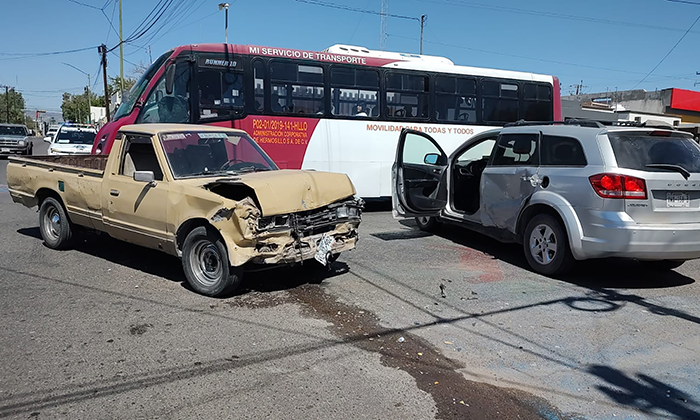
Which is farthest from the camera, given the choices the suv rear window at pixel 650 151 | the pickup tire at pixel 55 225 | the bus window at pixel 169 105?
the bus window at pixel 169 105

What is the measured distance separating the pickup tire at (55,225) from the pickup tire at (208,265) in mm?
2744

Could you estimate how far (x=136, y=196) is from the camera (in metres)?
6.41

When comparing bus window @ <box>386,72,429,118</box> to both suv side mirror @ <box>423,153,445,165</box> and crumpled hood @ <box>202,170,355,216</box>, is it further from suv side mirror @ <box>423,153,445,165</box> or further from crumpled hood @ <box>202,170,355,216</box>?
crumpled hood @ <box>202,170,355,216</box>

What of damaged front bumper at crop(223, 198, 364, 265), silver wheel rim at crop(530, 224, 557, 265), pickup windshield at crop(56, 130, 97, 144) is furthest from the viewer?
pickup windshield at crop(56, 130, 97, 144)

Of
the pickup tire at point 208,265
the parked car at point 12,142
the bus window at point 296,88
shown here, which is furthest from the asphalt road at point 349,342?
the parked car at point 12,142

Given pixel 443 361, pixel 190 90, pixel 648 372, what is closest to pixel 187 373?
pixel 443 361

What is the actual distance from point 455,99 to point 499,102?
140 cm

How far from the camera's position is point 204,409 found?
3488 millimetres

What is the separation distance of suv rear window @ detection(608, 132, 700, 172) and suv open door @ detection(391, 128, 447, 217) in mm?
2840

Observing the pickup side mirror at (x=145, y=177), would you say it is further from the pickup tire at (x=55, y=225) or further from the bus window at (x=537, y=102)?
the bus window at (x=537, y=102)

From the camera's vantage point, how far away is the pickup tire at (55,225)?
25.1ft

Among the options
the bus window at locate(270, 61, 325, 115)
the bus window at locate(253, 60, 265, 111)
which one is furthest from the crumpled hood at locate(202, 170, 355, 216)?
the bus window at locate(270, 61, 325, 115)

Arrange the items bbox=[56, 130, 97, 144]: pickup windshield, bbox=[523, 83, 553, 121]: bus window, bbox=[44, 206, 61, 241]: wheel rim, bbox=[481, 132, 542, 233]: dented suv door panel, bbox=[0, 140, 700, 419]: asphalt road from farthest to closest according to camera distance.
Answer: bbox=[56, 130, 97, 144]: pickup windshield
bbox=[523, 83, 553, 121]: bus window
bbox=[44, 206, 61, 241]: wheel rim
bbox=[481, 132, 542, 233]: dented suv door panel
bbox=[0, 140, 700, 419]: asphalt road

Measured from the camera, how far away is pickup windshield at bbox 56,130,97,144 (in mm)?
20797
